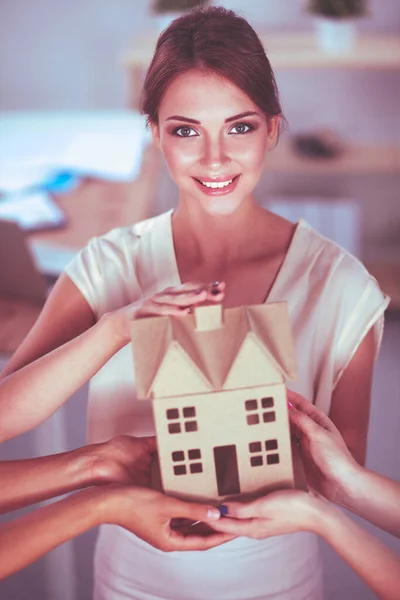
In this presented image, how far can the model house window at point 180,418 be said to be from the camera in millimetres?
921

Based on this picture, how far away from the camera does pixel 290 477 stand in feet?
3.13

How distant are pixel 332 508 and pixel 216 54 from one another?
668 mm

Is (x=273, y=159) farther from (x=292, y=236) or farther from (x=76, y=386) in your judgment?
(x=76, y=386)

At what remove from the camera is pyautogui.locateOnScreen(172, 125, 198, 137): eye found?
1169mm

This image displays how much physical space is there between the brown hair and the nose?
0.28 ft

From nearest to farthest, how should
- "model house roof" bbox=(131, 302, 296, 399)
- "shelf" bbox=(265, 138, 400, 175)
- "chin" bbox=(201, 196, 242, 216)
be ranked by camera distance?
1. "model house roof" bbox=(131, 302, 296, 399)
2. "chin" bbox=(201, 196, 242, 216)
3. "shelf" bbox=(265, 138, 400, 175)

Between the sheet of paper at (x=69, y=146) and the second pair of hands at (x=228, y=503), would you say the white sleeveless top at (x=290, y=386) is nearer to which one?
the second pair of hands at (x=228, y=503)

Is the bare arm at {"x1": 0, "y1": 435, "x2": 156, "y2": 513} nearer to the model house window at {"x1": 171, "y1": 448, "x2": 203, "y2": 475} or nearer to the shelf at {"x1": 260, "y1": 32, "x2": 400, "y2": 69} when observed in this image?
the model house window at {"x1": 171, "y1": 448, "x2": 203, "y2": 475}

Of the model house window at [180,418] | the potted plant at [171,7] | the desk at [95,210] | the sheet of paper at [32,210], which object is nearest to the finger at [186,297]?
the model house window at [180,418]

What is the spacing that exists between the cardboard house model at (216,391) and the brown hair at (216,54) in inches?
16.3

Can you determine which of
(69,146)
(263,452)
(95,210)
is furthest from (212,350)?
(69,146)

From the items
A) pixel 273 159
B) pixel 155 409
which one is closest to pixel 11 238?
pixel 155 409

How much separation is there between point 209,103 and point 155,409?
49 centimetres

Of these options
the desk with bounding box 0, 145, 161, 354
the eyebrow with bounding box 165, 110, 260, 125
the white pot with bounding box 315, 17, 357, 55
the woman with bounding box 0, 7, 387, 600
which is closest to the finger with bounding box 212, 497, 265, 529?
the woman with bounding box 0, 7, 387, 600
